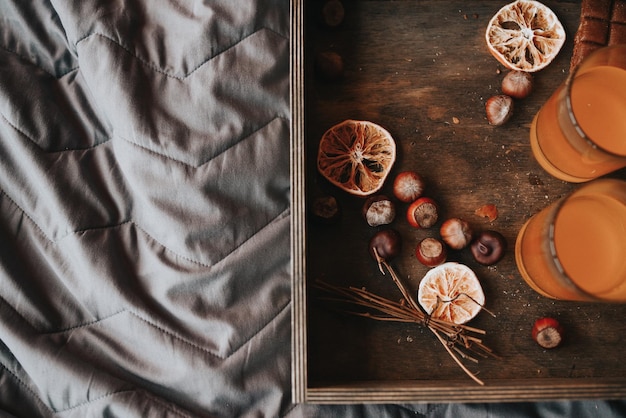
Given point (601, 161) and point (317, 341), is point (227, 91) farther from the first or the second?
point (601, 161)

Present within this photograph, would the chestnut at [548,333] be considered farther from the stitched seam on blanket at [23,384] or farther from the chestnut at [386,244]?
the stitched seam on blanket at [23,384]

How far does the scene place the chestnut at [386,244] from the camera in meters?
0.79

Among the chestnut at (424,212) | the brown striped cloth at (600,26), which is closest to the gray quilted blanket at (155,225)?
the chestnut at (424,212)

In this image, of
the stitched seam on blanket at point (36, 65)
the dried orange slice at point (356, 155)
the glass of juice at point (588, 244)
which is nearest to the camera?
the glass of juice at point (588, 244)

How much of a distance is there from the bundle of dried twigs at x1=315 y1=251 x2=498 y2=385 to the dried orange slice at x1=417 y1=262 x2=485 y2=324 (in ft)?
0.04

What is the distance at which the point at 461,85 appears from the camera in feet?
2.79

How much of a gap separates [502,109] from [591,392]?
1.36 ft

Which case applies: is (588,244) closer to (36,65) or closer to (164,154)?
(164,154)

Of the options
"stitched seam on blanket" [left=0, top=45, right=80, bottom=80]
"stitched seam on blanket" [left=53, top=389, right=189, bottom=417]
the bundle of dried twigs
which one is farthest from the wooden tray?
"stitched seam on blanket" [left=0, top=45, right=80, bottom=80]

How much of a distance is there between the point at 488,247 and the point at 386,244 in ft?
0.48

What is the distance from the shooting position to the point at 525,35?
85cm

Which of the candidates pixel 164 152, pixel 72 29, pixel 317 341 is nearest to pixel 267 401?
pixel 317 341

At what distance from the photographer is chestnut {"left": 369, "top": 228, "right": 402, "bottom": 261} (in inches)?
31.2

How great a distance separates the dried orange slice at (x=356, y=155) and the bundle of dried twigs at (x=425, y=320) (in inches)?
5.1
